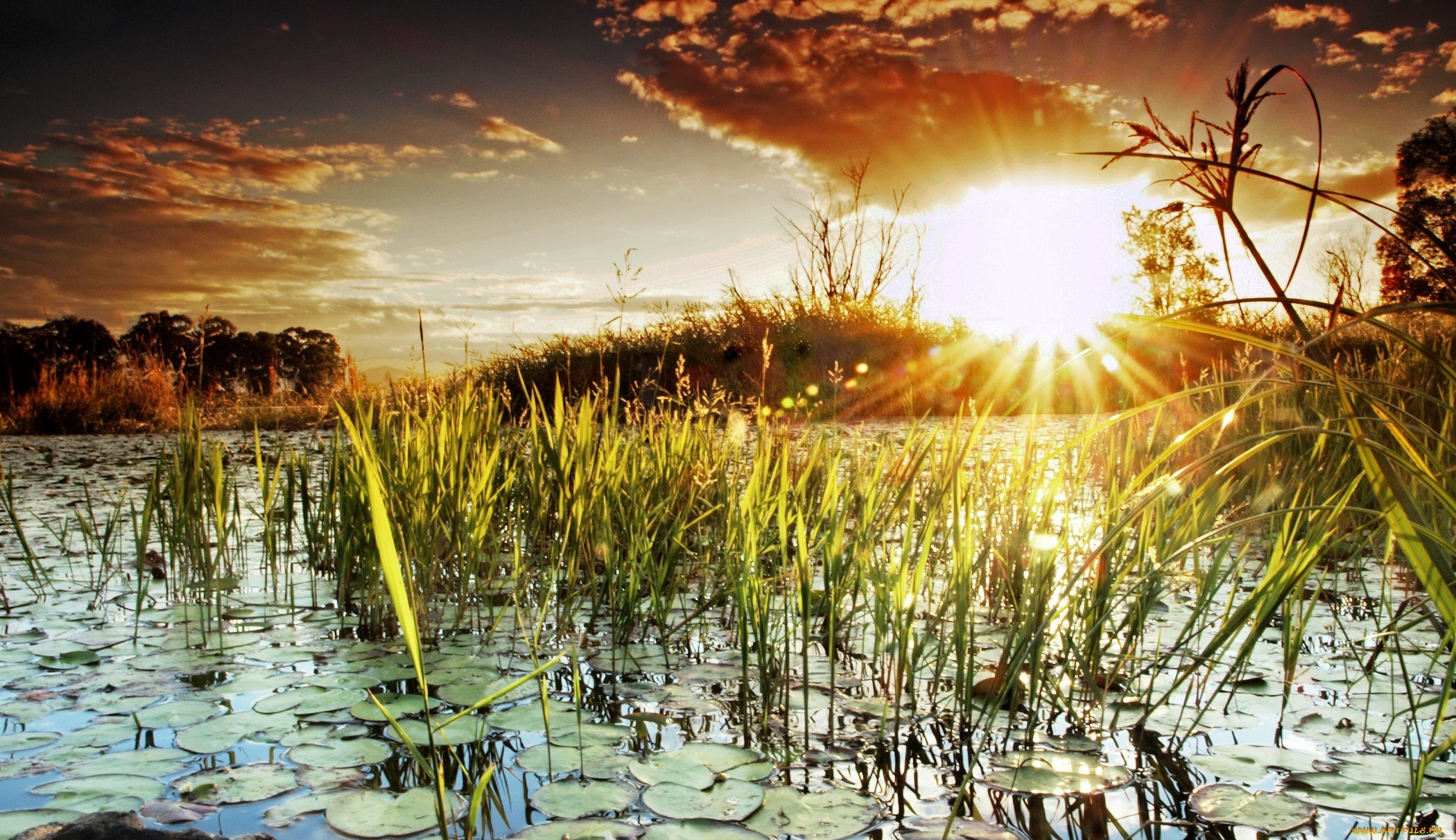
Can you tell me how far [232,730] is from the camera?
1.63 metres

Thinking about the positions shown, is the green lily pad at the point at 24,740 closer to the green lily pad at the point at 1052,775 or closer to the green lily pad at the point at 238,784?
the green lily pad at the point at 238,784

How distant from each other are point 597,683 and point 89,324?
2215 cm

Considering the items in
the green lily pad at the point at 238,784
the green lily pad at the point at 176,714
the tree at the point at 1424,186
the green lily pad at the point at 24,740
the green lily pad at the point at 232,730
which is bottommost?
the green lily pad at the point at 238,784

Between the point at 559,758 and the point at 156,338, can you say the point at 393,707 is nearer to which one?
the point at 559,758

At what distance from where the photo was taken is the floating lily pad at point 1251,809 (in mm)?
1254

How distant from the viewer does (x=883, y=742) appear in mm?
1603

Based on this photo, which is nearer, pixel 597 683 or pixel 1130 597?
pixel 597 683

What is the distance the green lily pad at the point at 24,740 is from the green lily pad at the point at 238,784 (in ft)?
1.20

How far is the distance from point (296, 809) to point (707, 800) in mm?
675

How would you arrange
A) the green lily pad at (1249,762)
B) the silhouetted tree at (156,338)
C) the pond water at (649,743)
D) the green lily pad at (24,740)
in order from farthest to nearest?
the silhouetted tree at (156,338), the green lily pad at (24,740), the green lily pad at (1249,762), the pond water at (649,743)

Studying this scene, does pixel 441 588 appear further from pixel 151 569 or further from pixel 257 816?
pixel 257 816

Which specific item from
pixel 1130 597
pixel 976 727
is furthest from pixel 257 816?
pixel 1130 597

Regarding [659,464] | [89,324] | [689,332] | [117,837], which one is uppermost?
[89,324]

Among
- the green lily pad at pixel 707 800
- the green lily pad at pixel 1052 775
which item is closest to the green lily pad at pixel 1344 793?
the green lily pad at pixel 1052 775
